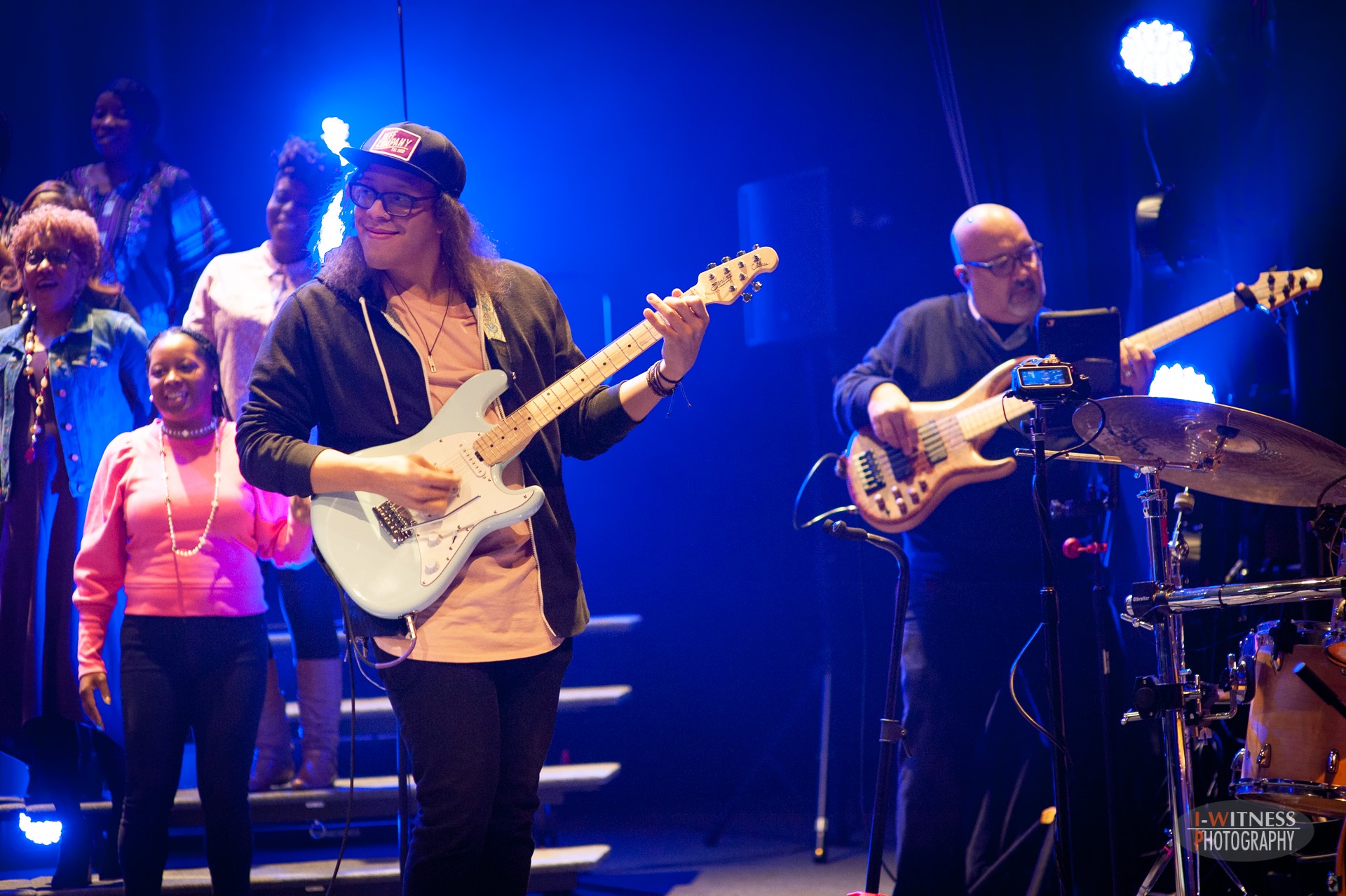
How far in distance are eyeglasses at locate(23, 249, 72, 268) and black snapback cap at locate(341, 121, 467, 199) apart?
213 centimetres

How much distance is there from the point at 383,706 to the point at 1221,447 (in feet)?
10.0

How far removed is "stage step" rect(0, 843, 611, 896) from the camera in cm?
383

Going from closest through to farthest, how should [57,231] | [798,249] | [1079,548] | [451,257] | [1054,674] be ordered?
1. [451,257]
2. [1054,674]
3. [1079,548]
4. [57,231]
5. [798,249]

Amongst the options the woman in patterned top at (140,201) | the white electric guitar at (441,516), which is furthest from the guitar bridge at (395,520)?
the woman in patterned top at (140,201)

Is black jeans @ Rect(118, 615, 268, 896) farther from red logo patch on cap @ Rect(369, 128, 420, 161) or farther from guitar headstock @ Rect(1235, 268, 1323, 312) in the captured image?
guitar headstock @ Rect(1235, 268, 1323, 312)

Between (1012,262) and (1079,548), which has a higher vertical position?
(1012,262)

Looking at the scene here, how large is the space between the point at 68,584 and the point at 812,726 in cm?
333

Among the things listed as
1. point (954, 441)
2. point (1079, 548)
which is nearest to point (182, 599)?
point (954, 441)

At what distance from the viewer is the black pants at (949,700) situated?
3533 mm

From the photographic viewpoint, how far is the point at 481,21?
19.0ft

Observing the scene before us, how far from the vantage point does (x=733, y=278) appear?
9.01 ft

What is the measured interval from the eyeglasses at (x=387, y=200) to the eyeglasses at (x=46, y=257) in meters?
2.16

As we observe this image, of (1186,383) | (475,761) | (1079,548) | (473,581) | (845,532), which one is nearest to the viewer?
(475,761)

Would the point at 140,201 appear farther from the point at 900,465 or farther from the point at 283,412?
the point at 900,465
